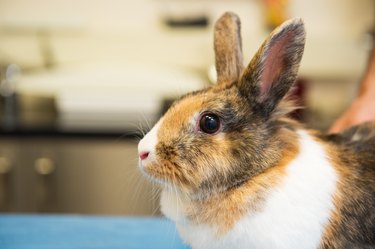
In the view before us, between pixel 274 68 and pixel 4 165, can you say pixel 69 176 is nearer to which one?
pixel 4 165

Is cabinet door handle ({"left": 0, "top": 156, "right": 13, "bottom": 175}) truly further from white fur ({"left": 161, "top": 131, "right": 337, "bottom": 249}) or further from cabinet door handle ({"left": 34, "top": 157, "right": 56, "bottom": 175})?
white fur ({"left": 161, "top": 131, "right": 337, "bottom": 249})

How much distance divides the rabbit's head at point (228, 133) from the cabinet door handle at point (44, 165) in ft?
4.21

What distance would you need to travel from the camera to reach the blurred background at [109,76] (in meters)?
2.00

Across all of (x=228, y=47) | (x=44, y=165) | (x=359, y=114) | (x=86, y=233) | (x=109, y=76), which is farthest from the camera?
(x=109, y=76)

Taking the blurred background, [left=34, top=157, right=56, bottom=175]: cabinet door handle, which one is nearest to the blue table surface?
the blurred background

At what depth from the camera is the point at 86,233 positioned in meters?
1.30

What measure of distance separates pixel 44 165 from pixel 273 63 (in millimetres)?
1412

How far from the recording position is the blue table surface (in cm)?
122

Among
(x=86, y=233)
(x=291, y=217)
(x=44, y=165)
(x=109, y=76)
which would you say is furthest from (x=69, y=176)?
(x=291, y=217)

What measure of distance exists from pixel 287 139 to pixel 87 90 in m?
1.35

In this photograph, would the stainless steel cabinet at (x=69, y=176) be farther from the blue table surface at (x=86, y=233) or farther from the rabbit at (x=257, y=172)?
the rabbit at (x=257, y=172)

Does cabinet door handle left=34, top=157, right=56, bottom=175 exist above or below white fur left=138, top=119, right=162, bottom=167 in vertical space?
below

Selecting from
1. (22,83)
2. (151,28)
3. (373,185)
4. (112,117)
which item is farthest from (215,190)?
(151,28)

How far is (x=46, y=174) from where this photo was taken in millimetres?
2004
